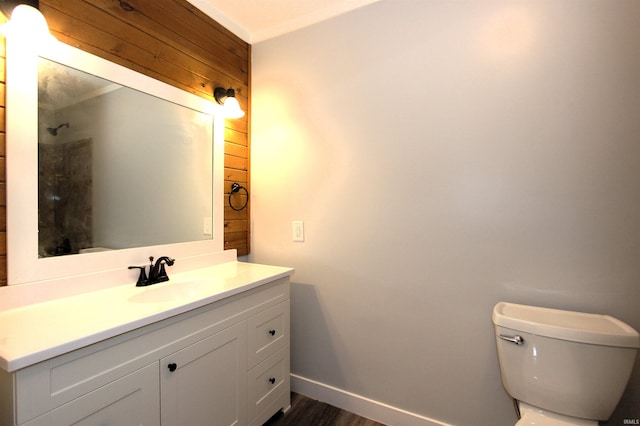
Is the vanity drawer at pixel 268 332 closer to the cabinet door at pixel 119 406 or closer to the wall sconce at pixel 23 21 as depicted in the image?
the cabinet door at pixel 119 406

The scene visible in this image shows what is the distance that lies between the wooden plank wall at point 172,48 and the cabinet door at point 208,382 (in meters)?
0.69

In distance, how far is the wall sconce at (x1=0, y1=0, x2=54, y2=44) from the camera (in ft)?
3.25

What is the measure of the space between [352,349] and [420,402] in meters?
0.44

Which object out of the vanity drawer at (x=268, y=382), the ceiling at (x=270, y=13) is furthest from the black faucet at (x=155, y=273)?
the ceiling at (x=270, y=13)

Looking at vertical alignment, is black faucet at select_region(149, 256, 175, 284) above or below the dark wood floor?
above

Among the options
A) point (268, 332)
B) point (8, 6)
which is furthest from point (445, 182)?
point (8, 6)

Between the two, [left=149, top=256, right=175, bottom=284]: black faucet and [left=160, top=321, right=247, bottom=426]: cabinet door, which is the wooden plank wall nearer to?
[left=149, top=256, right=175, bottom=284]: black faucet

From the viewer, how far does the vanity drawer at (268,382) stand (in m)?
1.44

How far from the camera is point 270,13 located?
1839 millimetres

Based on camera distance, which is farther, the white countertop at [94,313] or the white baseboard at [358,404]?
the white baseboard at [358,404]

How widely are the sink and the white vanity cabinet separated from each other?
211 millimetres

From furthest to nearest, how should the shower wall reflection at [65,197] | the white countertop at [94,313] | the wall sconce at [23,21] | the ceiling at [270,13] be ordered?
the ceiling at [270,13]
the shower wall reflection at [65,197]
the wall sconce at [23,21]
the white countertop at [94,313]

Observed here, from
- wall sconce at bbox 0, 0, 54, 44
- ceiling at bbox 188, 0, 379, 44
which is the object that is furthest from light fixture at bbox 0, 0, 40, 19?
ceiling at bbox 188, 0, 379, 44

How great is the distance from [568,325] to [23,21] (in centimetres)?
224
